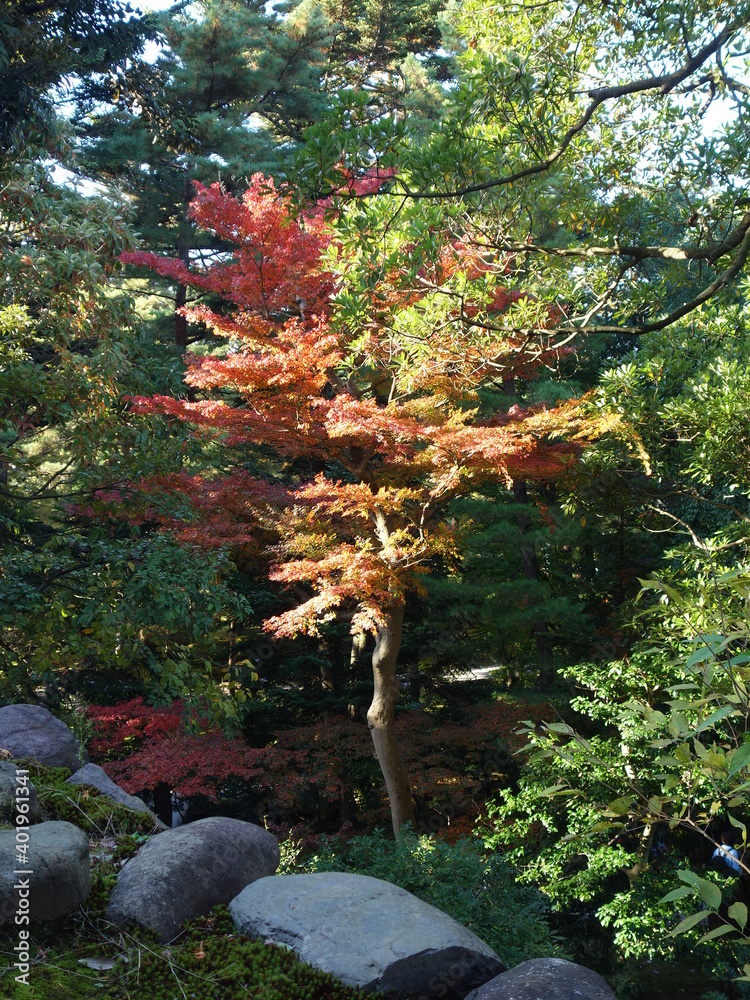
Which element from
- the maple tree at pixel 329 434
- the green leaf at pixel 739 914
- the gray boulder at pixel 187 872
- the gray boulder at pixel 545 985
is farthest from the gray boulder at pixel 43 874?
the green leaf at pixel 739 914

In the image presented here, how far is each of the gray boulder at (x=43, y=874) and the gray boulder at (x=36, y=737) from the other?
78.2 inches

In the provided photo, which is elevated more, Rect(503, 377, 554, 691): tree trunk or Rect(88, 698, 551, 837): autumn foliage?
Rect(503, 377, 554, 691): tree trunk

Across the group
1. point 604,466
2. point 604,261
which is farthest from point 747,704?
point 604,466

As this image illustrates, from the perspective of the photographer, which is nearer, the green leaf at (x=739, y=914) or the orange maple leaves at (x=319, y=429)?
the green leaf at (x=739, y=914)

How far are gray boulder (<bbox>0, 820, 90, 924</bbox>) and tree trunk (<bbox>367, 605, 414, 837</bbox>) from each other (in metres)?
5.50

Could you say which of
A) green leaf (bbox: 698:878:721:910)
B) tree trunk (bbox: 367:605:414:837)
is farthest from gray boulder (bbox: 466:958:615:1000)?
tree trunk (bbox: 367:605:414:837)

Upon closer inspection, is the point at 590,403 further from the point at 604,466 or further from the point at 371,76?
the point at 371,76

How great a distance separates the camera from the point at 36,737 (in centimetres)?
587

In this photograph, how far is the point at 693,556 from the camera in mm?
5957

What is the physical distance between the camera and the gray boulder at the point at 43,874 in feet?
11.3

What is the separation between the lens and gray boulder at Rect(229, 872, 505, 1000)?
11.6 feet

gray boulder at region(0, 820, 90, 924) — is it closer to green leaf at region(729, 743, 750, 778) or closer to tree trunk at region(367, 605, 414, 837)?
green leaf at region(729, 743, 750, 778)

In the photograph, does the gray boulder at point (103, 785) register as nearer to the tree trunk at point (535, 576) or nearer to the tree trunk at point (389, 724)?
the tree trunk at point (389, 724)

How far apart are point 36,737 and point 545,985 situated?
13.5 feet
